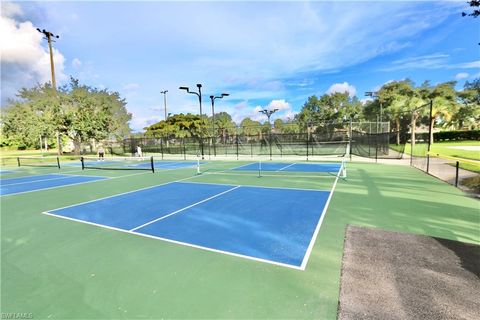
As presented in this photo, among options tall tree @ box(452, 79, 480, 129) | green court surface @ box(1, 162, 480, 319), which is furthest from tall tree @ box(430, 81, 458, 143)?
green court surface @ box(1, 162, 480, 319)

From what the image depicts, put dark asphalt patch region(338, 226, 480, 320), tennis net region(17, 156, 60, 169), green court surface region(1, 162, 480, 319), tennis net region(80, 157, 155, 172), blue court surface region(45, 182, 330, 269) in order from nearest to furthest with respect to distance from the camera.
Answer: dark asphalt patch region(338, 226, 480, 320) < green court surface region(1, 162, 480, 319) < blue court surface region(45, 182, 330, 269) < tennis net region(80, 157, 155, 172) < tennis net region(17, 156, 60, 169)

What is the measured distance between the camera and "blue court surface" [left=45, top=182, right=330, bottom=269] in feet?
14.6

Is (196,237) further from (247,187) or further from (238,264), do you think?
(247,187)

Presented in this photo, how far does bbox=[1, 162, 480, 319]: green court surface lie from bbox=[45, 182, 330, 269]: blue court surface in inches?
11.5

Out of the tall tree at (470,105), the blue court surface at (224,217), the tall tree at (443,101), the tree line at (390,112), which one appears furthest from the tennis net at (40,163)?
the tall tree at (470,105)

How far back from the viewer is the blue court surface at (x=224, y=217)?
446 centimetres

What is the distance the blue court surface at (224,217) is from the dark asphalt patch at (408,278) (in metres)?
0.83

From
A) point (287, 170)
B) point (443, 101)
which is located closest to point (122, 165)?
point (287, 170)

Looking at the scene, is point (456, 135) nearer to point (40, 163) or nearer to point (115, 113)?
point (115, 113)

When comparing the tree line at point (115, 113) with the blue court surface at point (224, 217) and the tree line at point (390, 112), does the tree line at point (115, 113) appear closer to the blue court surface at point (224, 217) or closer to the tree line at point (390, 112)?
the tree line at point (390, 112)

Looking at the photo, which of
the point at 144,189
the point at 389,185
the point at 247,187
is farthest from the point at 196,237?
the point at 389,185

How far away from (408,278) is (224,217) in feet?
12.7

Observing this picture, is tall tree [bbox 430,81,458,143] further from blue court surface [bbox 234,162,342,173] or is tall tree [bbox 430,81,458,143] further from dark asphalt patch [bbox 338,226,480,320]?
dark asphalt patch [bbox 338,226,480,320]

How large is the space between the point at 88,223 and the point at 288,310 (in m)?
5.33
